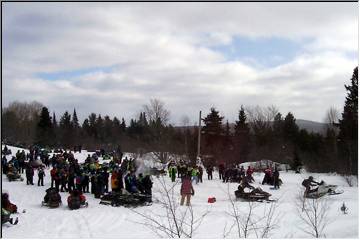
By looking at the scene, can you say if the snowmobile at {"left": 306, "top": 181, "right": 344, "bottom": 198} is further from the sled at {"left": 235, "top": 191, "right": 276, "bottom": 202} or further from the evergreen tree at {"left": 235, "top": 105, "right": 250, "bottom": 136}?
the evergreen tree at {"left": 235, "top": 105, "right": 250, "bottom": 136}

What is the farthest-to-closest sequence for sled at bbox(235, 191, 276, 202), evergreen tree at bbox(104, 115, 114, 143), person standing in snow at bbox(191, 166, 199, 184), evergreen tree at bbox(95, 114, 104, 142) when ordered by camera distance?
evergreen tree at bbox(95, 114, 104, 142)
evergreen tree at bbox(104, 115, 114, 143)
person standing in snow at bbox(191, 166, 199, 184)
sled at bbox(235, 191, 276, 202)

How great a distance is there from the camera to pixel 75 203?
57.3 feet

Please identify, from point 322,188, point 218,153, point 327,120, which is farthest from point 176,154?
point 327,120

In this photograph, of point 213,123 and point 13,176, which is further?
point 213,123

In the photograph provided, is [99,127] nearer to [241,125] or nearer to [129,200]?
[241,125]

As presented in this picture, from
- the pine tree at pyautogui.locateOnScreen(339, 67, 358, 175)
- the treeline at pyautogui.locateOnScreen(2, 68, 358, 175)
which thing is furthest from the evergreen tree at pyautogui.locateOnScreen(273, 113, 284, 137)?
the pine tree at pyautogui.locateOnScreen(339, 67, 358, 175)

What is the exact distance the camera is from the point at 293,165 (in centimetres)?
4775

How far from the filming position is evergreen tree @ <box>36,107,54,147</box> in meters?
62.3

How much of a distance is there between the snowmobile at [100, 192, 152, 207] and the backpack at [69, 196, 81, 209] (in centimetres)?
147

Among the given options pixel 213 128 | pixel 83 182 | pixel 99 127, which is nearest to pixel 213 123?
pixel 213 128

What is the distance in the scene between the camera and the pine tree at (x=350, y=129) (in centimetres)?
3509

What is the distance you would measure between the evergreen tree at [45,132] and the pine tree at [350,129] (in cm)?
3728

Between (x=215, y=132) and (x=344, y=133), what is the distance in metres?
19.9

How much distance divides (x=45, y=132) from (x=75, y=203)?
49538 mm
